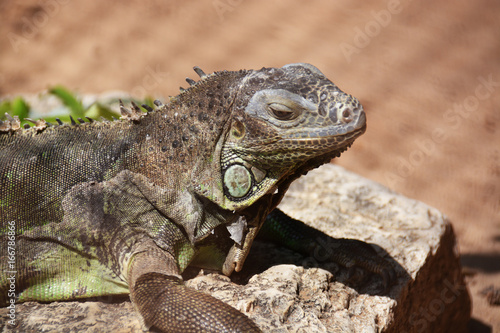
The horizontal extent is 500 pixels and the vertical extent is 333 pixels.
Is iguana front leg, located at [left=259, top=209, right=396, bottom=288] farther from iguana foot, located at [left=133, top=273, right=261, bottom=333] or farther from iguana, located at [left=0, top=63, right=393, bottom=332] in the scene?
iguana foot, located at [left=133, top=273, right=261, bottom=333]

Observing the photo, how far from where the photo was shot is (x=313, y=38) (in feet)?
37.6

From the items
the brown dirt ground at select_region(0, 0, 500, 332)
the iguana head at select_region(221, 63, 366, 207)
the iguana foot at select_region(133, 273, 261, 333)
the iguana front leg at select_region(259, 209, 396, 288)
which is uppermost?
the brown dirt ground at select_region(0, 0, 500, 332)

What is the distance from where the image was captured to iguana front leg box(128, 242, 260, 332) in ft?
10.4

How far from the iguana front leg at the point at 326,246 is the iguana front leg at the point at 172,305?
4.15ft

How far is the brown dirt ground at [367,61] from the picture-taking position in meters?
8.40

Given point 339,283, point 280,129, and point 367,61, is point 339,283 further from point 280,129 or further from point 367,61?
point 367,61

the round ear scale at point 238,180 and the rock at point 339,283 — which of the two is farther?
the rock at point 339,283

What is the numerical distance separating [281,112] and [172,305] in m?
1.43

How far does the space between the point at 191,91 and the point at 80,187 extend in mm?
1054

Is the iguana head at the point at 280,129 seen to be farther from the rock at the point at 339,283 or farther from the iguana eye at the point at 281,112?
the rock at the point at 339,283

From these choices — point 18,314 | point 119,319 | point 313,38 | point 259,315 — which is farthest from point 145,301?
point 313,38

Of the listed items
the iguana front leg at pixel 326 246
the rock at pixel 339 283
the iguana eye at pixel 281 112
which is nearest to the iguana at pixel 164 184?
the iguana eye at pixel 281 112

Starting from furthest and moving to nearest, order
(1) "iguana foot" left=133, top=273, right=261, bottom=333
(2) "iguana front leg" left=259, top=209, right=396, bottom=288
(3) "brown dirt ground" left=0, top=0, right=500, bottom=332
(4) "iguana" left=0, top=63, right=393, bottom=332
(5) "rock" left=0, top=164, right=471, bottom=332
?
1. (3) "brown dirt ground" left=0, top=0, right=500, bottom=332
2. (2) "iguana front leg" left=259, top=209, right=396, bottom=288
3. (5) "rock" left=0, top=164, right=471, bottom=332
4. (4) "iguana" left=0, top=63, right=393, bottom=332
5. (1) "iguana foot" left=133, top=273, right=261, bottom=333

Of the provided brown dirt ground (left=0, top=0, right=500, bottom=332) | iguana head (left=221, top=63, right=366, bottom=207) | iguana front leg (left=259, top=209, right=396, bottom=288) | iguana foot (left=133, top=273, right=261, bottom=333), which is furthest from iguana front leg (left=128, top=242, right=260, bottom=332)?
brown dirt ground (left=0, top=0, right=500, bottom=332)
